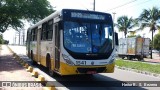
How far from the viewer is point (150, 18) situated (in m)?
60.2

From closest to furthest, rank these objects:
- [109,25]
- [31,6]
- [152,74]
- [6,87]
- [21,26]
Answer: [6,87], [109,25], [152,74], [31,6], [21,26]

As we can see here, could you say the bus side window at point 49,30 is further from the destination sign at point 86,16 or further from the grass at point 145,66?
the grass at point 145,66

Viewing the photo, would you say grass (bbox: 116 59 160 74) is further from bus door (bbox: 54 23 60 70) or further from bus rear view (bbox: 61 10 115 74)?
bus door (bbox: 54 23 60 70)

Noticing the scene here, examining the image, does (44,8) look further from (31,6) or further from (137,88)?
(137,88)

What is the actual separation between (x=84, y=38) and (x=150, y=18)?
49648 mm

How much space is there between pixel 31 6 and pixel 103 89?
2365cm

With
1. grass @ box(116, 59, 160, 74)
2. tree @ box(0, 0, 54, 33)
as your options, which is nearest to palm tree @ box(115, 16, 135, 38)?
tree @ box(0, 0, 54, 33)

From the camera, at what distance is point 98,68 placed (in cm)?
1293

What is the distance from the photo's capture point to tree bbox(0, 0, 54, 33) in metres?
32.2

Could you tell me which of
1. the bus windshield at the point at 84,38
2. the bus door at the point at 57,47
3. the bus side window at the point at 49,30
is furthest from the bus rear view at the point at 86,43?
the bus side window at the point at 49,30

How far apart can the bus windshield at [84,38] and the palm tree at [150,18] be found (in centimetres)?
4896

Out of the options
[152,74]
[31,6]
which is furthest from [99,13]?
[31,6]

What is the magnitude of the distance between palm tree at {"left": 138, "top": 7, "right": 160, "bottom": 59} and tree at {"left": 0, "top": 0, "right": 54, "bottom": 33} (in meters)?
29.4

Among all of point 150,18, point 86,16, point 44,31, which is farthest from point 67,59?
point 150,18
